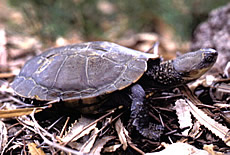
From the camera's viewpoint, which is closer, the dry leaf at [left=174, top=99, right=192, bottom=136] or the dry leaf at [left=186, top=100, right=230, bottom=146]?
the dry leaf at [left=186, top=100, right=230, bottom=146]

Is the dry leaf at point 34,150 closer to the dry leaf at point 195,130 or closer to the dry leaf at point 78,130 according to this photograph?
the dry leaf at point 78,130

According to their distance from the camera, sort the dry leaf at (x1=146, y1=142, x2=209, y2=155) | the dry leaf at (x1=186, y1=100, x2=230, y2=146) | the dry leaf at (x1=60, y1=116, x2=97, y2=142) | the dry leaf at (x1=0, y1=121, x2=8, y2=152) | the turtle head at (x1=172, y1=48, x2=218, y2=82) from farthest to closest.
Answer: the turtle head at (x1=172, y1=48, x2=218, y2=82)
the dry leaf at (x1=0, y1=121, x2=8, y2=152)
the dry leaf at (x1=60, y1=116, x2=97, y2=142)
the dry leaf at (x1=186, y1=100, x2=230, y2=146)
the dry leaf at (x1=146, y1=142, x2=209, y2=155)

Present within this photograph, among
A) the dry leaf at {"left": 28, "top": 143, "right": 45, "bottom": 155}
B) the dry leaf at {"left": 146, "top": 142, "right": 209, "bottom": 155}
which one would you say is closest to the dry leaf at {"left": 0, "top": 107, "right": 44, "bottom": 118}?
the dry leaf at {"left": 28, "top": 143, "right": 45, "bottom": 155}

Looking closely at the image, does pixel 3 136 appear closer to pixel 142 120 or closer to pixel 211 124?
pixel 142 120

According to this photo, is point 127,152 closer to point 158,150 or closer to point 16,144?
point 158,150

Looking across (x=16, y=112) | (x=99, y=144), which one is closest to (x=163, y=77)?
(x=99, y=144)

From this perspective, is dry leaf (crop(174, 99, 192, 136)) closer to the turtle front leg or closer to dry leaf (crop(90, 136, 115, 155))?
the turtle front leg

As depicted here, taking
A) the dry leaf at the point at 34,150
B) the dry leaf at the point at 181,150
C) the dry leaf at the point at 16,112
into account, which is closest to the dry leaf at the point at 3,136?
the dry leaf at the point at 16,112

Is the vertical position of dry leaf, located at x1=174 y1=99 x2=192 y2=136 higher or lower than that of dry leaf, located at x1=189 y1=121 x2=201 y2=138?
higher

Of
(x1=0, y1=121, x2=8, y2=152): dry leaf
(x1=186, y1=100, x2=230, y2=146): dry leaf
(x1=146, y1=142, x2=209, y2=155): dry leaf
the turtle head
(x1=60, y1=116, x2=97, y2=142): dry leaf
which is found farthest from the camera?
the turtle head
